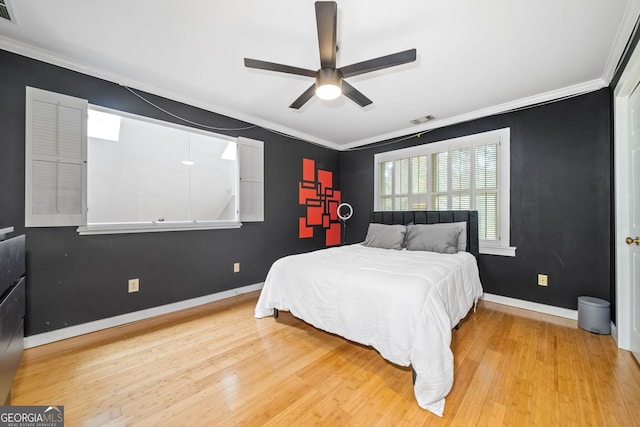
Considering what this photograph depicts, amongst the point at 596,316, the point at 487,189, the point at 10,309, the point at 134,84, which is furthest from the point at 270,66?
the point at 596,316

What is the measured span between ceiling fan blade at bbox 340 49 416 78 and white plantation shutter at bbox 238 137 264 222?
2049 millimetres

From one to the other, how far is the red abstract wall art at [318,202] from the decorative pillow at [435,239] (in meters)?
1.77

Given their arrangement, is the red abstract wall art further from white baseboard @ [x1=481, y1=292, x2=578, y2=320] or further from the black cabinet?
the black cabinet

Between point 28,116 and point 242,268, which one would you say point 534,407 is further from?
point 28,116

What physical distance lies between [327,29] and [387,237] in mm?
2490

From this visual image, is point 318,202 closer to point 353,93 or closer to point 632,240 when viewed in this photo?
point 353,93

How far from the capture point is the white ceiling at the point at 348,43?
67.6 inches

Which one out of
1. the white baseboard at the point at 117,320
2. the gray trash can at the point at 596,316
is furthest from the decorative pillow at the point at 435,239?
the white baseboard at the point at 117,320

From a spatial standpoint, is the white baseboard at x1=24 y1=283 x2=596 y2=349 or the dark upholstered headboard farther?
the dark upholstered headboard

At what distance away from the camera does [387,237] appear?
3428 millimetres

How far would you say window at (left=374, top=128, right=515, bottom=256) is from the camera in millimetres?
3197

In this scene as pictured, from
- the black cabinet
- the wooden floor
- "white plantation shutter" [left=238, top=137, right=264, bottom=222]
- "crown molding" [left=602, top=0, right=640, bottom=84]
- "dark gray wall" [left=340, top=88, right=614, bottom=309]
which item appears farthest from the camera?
"white plantation shutter" [left=238, top=137, right=264, bottom=222]

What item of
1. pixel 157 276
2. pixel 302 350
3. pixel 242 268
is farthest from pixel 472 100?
pixel 157 276

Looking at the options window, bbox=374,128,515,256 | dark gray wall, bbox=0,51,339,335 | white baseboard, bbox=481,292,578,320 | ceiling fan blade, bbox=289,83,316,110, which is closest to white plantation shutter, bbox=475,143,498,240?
window, bbox=374,128,515,256
